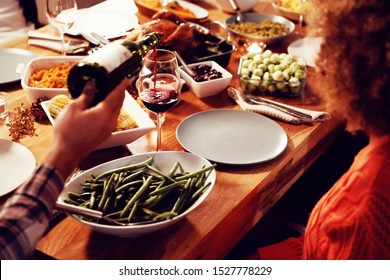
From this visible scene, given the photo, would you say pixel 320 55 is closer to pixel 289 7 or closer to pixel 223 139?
pixel 223 139

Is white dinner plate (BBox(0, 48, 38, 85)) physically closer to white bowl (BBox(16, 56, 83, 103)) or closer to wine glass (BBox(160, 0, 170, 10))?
white bowl (BBox(16, 56, 83, 103))

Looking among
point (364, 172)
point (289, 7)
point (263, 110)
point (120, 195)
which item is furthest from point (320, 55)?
point (289, 7)

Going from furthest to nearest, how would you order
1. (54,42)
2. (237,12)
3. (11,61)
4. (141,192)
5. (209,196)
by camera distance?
(237,12), (54,42), (11,61), (209,196), (141,192)

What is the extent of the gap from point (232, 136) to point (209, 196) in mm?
325

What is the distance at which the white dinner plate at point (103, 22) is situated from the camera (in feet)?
7.27

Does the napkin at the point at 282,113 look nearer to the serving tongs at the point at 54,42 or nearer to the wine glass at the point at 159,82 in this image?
the wine glass at the point at 159,82

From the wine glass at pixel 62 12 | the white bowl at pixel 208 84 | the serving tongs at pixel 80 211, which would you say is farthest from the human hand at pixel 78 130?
the wine glass at pixel 62 12

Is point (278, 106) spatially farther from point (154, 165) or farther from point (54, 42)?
point (54, 42)

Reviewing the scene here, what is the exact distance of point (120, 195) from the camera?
1175 mm

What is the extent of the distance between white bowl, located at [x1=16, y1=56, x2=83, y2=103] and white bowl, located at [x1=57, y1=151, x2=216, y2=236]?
458mm

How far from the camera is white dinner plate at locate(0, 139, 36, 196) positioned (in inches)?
51.8

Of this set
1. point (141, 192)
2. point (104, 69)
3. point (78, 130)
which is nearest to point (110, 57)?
point (104, 69)

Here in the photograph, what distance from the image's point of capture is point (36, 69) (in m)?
1.79
